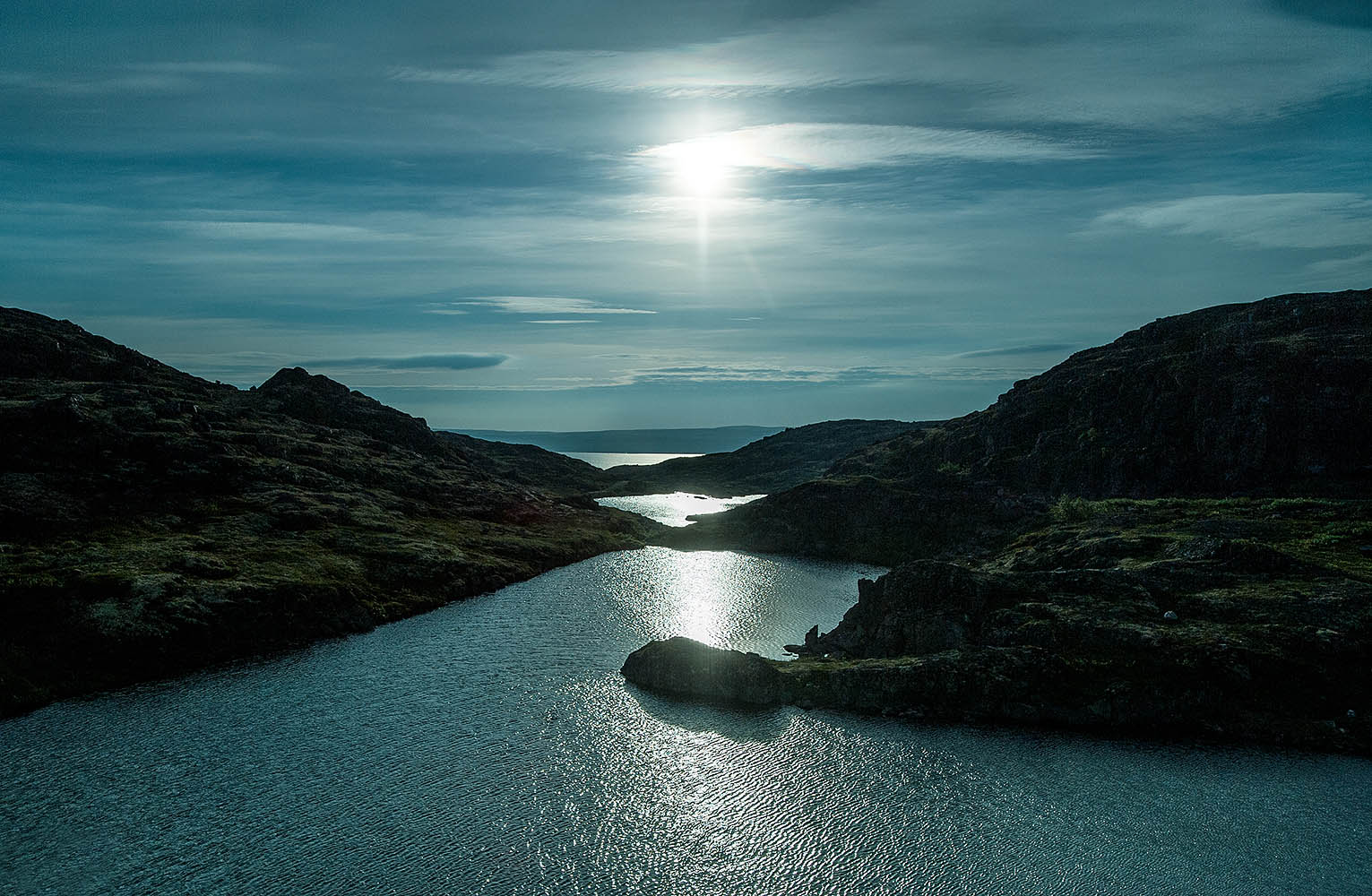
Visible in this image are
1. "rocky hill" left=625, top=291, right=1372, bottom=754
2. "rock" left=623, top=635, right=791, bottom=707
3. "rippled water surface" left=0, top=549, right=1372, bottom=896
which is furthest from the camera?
"rock" left=623, top=635, right=791, bottom=707

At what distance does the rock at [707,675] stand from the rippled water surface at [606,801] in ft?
9.44

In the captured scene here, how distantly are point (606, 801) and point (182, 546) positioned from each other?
99.7 meters

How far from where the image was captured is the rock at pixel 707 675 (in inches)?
3177

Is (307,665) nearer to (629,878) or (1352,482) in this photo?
(629,878)

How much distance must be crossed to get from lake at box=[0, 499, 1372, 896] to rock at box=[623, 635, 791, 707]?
268 cm

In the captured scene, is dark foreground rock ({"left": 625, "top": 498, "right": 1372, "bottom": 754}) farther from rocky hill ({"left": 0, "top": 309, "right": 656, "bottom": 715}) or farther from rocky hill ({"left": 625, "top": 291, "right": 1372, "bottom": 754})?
rocky hill ({"left": 0, "top": 309, "right": 656, "bottom": 715})

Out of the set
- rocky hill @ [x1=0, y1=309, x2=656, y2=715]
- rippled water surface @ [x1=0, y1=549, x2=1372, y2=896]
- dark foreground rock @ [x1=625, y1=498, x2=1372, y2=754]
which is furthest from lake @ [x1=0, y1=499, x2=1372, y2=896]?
rocky hill @ [x1=0, y1=309, x2=656, y2=715]

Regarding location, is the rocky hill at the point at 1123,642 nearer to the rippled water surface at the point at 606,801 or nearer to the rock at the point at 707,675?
the rock at the point at 707,675

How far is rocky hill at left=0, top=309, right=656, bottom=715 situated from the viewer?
92562 millimetres

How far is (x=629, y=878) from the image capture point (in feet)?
161

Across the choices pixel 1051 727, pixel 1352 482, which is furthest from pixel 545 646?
pixel 1352 482

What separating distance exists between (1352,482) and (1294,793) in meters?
144

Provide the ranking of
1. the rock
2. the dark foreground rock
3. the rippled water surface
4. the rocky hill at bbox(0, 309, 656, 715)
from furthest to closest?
the rocky hill at bbox(0, 309, 656, 715) → the rock → the dark foreground rock → the rippled water surface

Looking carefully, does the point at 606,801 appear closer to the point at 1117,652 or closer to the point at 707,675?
the point at 707,675
